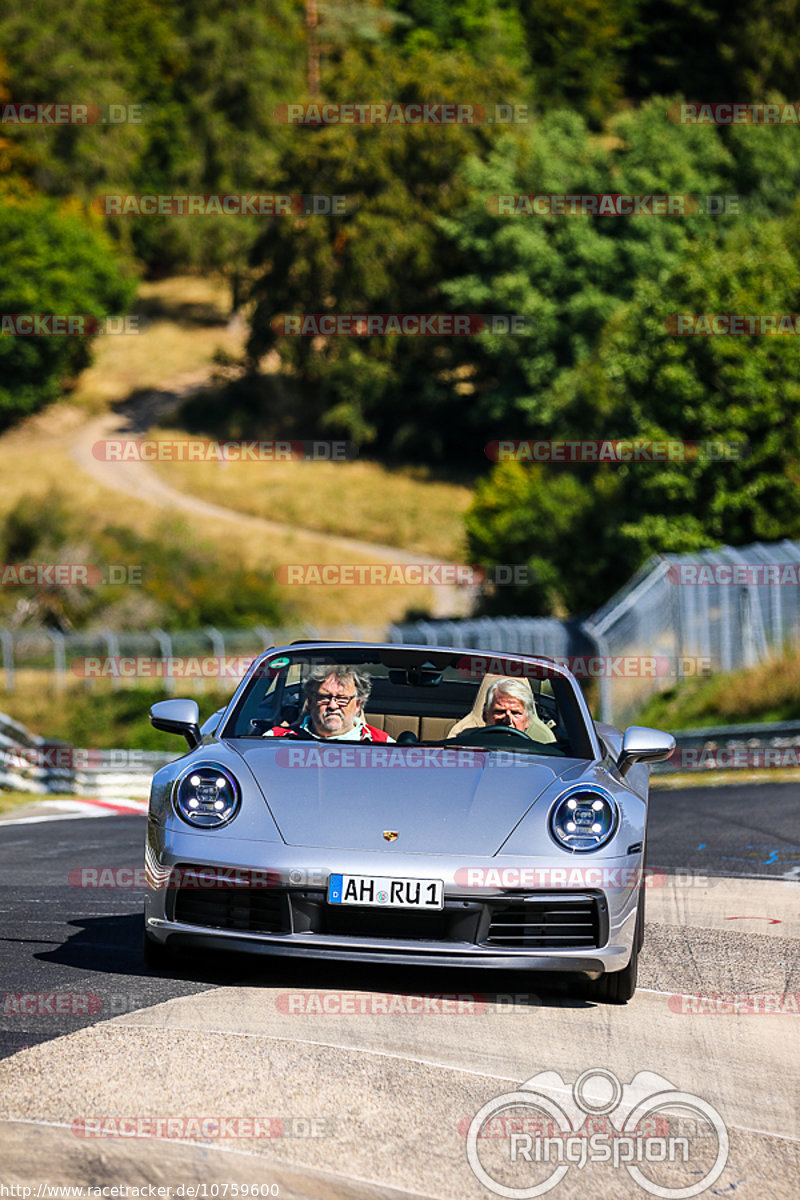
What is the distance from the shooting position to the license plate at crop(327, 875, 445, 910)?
5555 mm

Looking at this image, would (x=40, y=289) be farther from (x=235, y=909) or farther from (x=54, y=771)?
(x=235, y=909)

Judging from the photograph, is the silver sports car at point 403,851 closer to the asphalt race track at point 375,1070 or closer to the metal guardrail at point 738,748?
the asphalt race track at point 375,1070

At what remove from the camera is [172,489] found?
69062 millimetres

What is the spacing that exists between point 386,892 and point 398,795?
56 cm

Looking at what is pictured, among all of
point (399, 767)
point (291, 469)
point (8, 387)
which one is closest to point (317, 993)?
point (399, 767)

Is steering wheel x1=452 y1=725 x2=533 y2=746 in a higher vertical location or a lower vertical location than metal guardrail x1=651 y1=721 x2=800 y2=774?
higher

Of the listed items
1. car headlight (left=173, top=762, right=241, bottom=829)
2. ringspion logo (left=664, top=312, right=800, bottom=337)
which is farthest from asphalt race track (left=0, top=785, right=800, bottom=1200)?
ringspion logo (left=664, top=312, right=800, bottom=337)

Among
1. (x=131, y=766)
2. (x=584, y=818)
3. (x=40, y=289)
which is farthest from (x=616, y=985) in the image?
(x=40, y=289)

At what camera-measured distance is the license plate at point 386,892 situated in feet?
18.2

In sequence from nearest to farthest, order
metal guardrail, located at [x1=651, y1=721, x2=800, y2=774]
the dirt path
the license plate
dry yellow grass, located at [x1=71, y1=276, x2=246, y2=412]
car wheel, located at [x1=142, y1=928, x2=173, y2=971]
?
the license plate, car wheel, located at [x1=142, y1=928, x2=173, y2=971], metal guardrail, located at [x1=651, y1=721, x2=800, y2=774], the dirt path, dry yellow grass, located at [x1=71, y1=276, x2=246, y2=412]

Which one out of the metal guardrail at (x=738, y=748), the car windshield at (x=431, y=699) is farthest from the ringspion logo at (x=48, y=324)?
the car windshield at (x=431, y=699)

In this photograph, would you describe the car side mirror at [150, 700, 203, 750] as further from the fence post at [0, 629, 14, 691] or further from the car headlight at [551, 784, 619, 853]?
the fence post at [0, 629, 14, 691]

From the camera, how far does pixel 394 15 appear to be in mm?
98938

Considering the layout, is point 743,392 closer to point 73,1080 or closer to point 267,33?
point 73,1080
